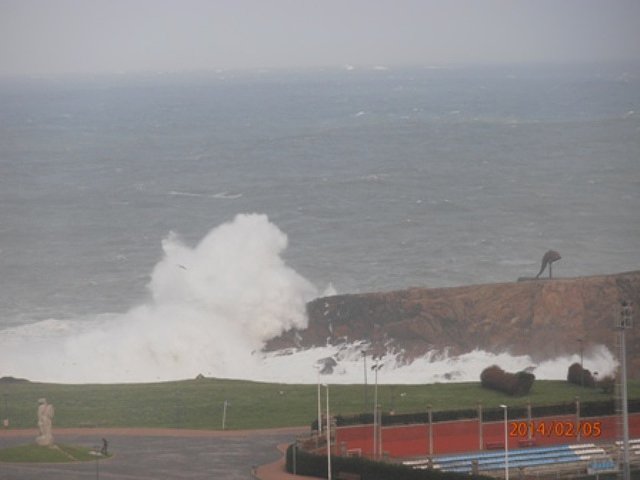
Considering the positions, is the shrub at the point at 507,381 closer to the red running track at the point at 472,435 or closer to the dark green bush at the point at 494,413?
the dark green bush at the point at 494,413

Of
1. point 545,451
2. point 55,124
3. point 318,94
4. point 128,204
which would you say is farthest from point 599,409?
point 318,94

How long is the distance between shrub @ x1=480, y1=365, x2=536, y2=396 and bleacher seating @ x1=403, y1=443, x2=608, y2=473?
9.50m

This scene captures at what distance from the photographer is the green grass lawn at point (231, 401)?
299ft

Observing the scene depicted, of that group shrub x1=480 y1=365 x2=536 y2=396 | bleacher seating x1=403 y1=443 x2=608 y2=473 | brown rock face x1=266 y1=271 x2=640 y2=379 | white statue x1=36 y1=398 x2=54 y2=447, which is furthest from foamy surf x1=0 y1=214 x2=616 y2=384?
white statue x1=36 y1=398 x2=54 y2=447

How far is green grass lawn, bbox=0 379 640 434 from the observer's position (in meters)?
91.2

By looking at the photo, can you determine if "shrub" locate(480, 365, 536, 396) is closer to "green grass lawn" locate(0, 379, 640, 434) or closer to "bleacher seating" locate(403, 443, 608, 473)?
"green grass lawn" locate(0, 379, 640, 434)

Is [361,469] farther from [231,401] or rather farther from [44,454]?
[231,401]

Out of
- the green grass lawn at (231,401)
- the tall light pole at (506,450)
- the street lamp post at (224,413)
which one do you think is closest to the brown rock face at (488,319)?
the green grass lawn at (231,401)

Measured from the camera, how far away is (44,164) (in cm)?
14900

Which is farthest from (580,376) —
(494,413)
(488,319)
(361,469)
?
(361,469)

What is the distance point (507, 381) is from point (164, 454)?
56.3ft

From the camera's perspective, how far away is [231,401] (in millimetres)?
94062
